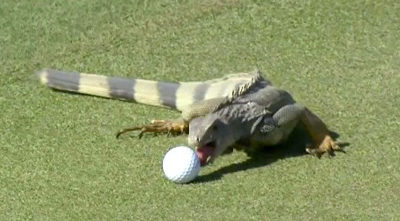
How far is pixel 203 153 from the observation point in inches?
223

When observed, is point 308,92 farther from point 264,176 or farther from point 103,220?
point 103,220

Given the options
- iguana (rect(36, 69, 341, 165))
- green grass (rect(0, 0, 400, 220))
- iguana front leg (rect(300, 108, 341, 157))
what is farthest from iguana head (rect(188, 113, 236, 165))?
iguana front leg (rect(300, 108, 341, 157))

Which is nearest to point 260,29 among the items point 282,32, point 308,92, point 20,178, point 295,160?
point 282,32

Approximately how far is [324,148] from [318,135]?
0.12 meters

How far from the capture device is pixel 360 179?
5.48 meters

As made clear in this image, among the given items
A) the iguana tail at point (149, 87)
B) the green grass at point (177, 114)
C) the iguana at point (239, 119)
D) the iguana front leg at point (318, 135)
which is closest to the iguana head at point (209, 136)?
the iguana at point (239, 119)

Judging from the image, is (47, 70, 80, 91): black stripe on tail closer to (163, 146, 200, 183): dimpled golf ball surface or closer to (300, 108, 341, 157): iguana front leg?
(163, 146, 200, 183): dimpled golf ball surface

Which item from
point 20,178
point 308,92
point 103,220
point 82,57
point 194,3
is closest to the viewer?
point 103,220

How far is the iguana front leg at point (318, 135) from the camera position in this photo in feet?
18.9

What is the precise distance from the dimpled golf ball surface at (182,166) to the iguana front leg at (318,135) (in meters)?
0.66

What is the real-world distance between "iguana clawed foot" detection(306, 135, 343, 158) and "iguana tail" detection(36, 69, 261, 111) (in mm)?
502

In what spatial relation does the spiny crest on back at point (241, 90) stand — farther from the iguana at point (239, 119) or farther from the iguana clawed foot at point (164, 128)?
the iguana clawed foot at point (164, 128)

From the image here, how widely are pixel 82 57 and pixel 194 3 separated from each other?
0.99 metres

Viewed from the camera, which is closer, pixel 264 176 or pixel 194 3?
pixel 264 176
